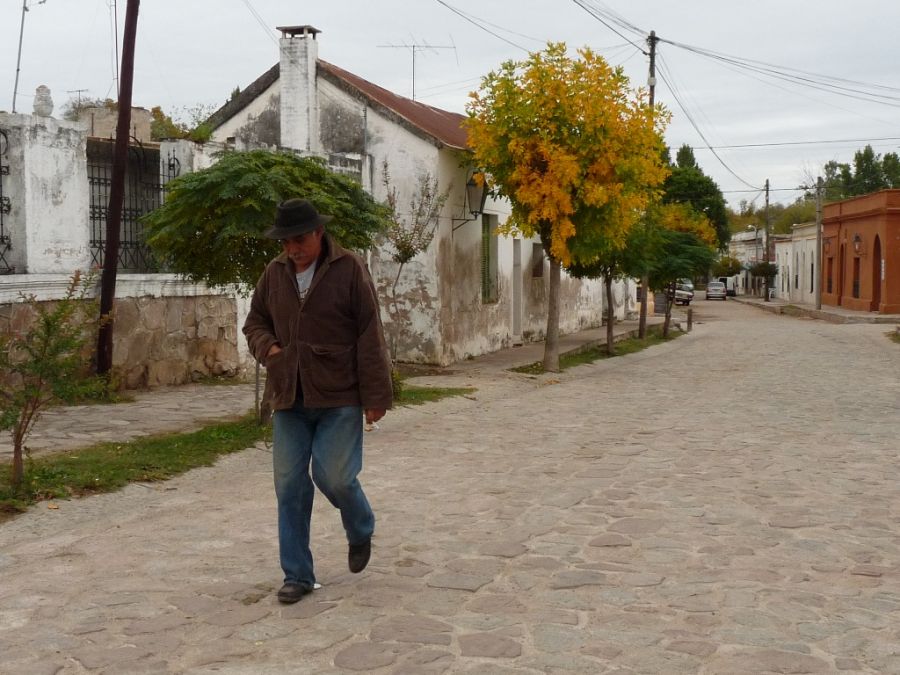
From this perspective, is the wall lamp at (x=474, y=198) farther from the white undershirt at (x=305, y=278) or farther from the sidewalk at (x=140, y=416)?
the white undershirt at (x=305, y=278)

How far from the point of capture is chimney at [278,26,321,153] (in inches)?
742

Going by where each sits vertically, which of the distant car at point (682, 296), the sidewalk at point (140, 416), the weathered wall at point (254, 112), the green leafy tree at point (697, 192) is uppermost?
the green leafy tree at point (697, 192)

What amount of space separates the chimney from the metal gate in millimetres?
5718

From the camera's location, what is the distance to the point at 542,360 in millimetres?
20156

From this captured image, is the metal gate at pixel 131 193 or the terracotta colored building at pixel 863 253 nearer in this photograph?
the metal gate at pixel 131 193

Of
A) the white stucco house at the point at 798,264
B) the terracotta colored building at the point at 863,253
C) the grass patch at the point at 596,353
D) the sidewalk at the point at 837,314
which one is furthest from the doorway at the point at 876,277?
the grass patch at the point at 596,353

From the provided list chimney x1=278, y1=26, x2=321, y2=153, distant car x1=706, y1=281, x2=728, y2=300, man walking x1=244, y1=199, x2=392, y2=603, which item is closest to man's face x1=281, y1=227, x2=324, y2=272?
man walking x1=244, y1=199, x2=392, y2=603

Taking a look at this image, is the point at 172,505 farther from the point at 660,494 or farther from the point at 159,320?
the point at 159,320

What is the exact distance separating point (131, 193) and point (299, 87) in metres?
6.62

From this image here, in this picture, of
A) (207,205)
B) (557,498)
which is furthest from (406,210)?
(557,498)

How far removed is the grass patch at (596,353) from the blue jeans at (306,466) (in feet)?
43.5

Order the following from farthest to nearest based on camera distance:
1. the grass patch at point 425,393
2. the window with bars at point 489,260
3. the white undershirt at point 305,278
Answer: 1. the window with bars at point 489,260
2. the grass patch at point 425,393
3. the white undershirt at point 305,278

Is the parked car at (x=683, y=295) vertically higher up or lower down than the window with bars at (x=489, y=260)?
lower down

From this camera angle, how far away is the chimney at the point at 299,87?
18.9 metres
